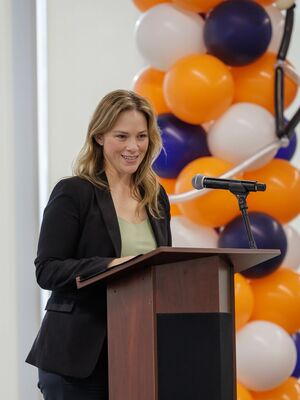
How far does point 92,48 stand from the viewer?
11.6 feet

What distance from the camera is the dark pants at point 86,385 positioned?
1712 mm

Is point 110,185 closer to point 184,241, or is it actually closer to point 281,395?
point 184,241

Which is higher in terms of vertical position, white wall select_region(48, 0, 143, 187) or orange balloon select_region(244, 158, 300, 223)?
white wall select_region(48, 0, 143, 187)

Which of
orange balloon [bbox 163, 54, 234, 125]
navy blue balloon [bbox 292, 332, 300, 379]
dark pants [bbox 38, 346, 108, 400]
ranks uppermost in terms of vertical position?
orange balloon [bbox 163, 54, 234, 125]

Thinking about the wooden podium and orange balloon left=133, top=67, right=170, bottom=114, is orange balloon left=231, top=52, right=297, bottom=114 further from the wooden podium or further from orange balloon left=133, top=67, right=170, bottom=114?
the wooden podium

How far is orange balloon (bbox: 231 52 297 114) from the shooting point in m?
2.91

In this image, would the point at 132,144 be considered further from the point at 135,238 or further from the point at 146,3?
the point at 146,3

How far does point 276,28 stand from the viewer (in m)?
2.97

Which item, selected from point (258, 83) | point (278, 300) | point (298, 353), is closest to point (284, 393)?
point (298, 353)

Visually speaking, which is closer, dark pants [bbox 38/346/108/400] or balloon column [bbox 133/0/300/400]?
dark pants [bbox 38/346/108/400]

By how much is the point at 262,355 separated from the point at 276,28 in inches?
47.4

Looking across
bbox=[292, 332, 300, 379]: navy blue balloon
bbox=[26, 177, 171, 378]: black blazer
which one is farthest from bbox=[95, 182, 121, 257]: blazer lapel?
bbox=[292, 332, 300, 379]: navy blue balloon

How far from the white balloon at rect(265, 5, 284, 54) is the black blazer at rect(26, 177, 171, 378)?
A: 141 centimetres

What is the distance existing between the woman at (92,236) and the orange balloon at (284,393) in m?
1.23
